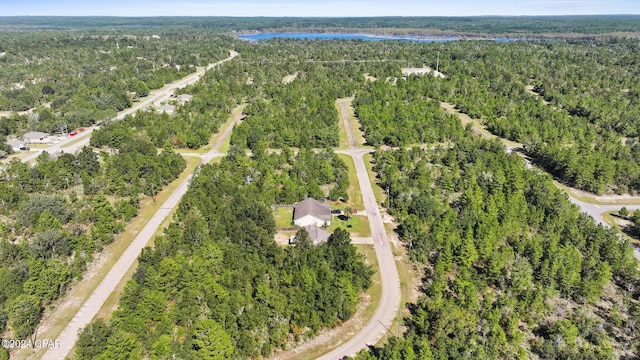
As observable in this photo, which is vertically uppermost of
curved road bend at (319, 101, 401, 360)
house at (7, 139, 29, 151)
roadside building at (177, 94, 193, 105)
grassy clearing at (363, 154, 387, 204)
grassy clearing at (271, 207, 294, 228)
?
roadside building at (177, 94, 193, 105)

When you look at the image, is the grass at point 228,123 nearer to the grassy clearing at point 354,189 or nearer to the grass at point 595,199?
the grassy clearing at point 354,189

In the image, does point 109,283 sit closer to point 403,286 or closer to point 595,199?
point 403,286

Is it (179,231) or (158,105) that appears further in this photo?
(158,105)

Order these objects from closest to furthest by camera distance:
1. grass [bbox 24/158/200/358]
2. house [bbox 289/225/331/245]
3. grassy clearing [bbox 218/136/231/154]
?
grass [bbox 24/158/200/358] < house [bbox 289/225/331/245] < grassy clearing [bbox 218/136/231/154]

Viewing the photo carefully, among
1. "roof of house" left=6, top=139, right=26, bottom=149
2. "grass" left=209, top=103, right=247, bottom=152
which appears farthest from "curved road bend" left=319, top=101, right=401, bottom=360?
"roof of house" left=6, top=139, right=26, bottom=149

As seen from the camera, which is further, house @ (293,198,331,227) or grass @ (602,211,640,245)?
house @ (293,198,331,227)

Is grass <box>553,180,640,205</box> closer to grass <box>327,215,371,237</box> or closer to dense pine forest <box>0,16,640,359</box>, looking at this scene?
dense pine forest <box>0,16,640,359</box>

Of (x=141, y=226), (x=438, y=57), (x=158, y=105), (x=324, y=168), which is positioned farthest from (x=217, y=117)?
(x=438, y=57)

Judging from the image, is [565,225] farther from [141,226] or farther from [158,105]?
[158,105]
